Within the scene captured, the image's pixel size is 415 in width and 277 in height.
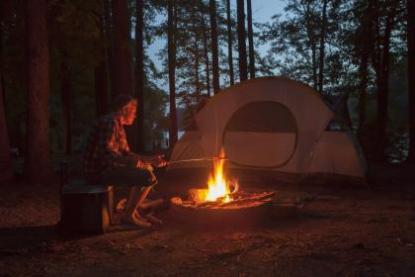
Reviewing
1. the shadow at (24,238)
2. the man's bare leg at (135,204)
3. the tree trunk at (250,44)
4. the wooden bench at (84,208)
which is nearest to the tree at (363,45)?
the tree trunk at (250,44)

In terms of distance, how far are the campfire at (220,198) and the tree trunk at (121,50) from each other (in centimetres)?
482

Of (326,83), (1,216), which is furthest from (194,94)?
(1,216)

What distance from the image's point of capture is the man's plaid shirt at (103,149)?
627 centimetres

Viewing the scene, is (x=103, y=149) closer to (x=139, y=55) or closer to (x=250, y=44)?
(x=139, y=55)

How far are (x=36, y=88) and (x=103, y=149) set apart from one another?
460 cm

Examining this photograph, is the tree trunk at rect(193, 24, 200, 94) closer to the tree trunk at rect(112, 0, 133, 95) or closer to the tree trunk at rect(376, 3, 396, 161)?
the tree trunk at rect(376, 3, 396, 161)

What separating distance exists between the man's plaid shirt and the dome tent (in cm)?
396

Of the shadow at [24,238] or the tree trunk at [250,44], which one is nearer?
the shadow at [24,238]

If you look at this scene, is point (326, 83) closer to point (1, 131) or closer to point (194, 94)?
point (194, 94)

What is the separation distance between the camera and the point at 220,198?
7.34m

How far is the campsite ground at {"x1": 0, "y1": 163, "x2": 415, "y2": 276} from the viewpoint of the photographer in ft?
15.9

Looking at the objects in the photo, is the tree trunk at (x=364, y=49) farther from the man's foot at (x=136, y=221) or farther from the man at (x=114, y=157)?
the man's foot at (x=136, y=221)

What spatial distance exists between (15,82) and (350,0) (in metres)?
11.4

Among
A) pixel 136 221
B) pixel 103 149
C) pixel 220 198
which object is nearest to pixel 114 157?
pixel 103 149
